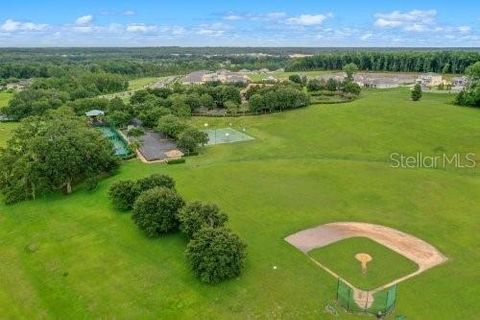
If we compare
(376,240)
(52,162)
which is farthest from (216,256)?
(52,162)

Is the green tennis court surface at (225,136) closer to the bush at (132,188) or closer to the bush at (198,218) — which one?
the bush at (132,188)

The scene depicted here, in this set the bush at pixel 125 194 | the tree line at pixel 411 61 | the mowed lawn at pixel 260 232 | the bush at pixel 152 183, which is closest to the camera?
the mowed lawn at pixel 260 232

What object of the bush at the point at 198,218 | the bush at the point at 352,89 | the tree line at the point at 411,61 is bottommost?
the bush at the point at 198,218

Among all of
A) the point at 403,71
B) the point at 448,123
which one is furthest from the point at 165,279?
the point at 403,71

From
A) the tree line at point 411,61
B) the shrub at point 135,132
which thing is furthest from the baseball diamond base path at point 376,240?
the tree line at point 411,61

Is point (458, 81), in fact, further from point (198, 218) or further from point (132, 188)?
point (198, 218)

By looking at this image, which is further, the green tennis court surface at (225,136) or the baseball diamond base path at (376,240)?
the green tennis court surface at (225,136)
